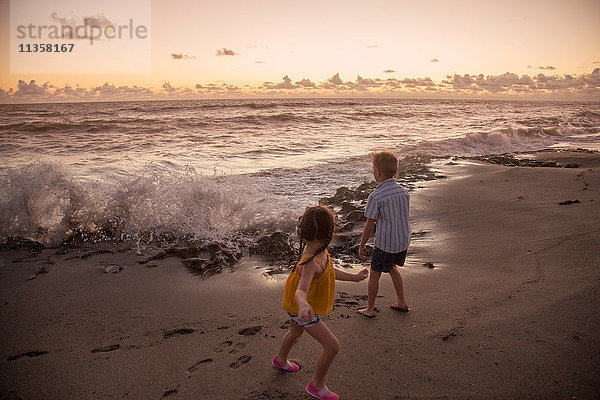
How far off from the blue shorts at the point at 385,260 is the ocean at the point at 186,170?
2.71m

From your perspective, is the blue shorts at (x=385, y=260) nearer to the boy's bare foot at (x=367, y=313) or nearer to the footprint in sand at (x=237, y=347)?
the boy's bare foot at (x=367, y=313)

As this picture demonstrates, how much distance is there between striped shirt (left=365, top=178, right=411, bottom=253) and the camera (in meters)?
3.09

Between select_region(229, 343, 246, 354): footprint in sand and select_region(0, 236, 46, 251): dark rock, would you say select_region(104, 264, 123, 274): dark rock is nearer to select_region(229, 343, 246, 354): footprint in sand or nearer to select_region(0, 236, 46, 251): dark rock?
select_region(0, 236, 46, 251): dark rock

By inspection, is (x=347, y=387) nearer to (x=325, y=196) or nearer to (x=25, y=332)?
(x=25, y=332)

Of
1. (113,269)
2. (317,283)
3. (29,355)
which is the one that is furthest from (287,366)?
(113,269)

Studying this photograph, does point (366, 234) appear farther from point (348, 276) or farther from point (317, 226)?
point (317, 226)

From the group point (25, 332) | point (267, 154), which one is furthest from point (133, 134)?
point (25, 332)

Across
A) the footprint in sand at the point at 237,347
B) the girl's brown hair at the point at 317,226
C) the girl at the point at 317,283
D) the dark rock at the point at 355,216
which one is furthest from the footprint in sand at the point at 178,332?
the dark rock at the point at 355,216

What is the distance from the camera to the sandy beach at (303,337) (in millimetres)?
2350

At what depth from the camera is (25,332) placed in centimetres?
304

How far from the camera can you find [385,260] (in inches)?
124

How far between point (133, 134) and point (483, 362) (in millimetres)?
18212

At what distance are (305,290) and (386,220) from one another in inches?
51.9

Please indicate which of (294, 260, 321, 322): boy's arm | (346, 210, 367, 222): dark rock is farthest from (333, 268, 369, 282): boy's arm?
(346, 210, 367, 222): dark rock
